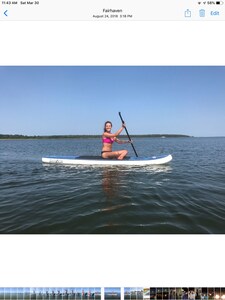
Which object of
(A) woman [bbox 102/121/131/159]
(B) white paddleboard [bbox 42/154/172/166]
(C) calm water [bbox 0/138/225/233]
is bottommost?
(C) calm water [bbox 0/138/225/233]

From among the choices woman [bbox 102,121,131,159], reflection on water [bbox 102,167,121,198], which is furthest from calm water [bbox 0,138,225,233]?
woman [bbox 102,121,131,159]

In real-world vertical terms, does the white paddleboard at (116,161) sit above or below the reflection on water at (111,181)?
above

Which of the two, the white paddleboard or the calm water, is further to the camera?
the white paddleboard

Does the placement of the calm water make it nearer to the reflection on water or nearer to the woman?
the reflection on water

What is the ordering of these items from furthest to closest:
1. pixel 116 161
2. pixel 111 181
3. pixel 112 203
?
1. pixel 116 161
2. pixel 111 181
3. pixel 112 203

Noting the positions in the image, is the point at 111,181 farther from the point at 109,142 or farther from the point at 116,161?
the point at 109,142

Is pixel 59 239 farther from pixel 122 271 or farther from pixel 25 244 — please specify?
pixel 122 271

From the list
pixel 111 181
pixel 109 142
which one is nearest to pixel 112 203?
pixel 111 181

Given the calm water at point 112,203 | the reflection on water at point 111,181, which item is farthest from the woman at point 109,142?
the calm water at point 112,203

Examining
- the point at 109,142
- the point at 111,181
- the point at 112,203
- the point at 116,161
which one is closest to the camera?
the point at 112,203

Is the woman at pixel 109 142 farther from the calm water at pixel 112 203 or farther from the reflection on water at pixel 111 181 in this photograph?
the calm water at pixel 112 203

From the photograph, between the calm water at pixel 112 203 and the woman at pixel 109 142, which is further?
the woman at pixel 109 142
